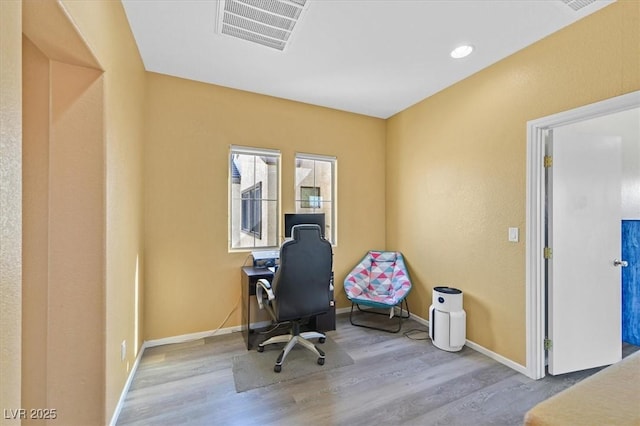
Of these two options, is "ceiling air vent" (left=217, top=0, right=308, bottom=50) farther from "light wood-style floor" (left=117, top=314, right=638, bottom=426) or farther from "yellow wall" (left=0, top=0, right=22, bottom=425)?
"light wood-style floor" (left=117, top=314, right=638, bottom=426)

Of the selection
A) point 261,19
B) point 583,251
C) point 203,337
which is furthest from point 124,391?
point 583,251

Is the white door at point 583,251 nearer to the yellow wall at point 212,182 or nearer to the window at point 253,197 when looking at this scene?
the yellow wall at point 212,182

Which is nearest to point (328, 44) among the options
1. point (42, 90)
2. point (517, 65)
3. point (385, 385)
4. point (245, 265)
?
point (517, 65)

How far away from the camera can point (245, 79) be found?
2.86m

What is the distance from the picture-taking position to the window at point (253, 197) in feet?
10.4

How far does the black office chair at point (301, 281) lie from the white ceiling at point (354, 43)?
5.18ft

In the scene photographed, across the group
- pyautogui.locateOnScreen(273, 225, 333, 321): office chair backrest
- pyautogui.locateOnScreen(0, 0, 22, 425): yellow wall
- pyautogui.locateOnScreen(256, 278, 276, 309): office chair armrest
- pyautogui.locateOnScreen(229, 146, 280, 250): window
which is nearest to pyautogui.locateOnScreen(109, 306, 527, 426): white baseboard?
pyautogui.locateOnScreen(256, 278, 276, 309): office chair armrest

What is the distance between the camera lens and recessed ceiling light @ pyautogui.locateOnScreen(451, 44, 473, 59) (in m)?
2.31

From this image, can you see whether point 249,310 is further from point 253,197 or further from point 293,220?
point 253,197

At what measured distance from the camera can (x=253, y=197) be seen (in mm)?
3307

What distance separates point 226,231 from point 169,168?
88cm

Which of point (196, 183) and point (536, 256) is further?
point (196, 183)

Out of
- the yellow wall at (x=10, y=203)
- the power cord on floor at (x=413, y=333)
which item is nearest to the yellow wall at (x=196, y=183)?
the power cord on floor at (x=413, y=333)

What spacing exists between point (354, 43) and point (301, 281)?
207 centimetres
